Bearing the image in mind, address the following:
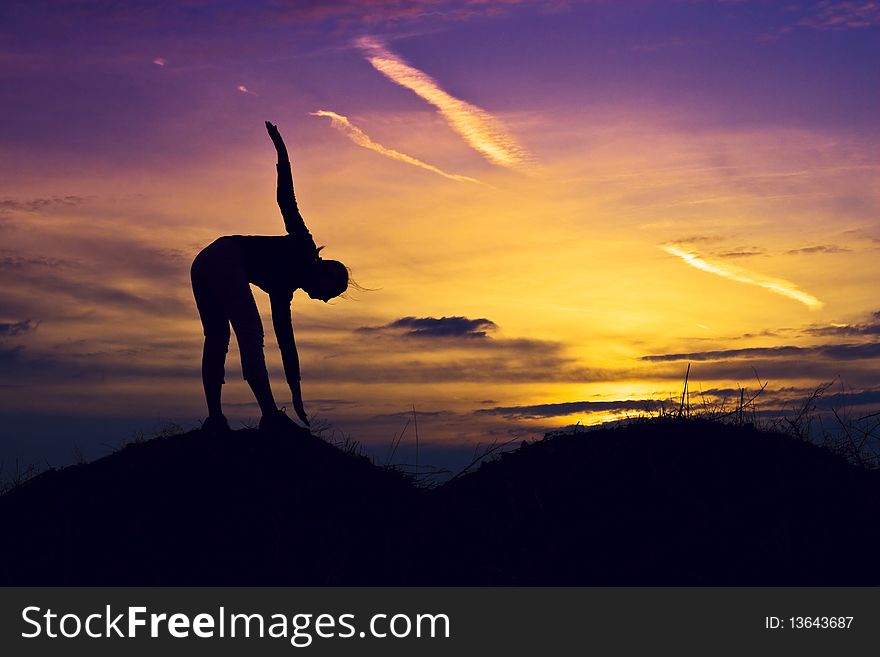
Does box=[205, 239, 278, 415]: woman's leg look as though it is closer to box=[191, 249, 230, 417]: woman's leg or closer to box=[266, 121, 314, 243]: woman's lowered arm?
box=[191, 249, 230, 417]: woman's leg

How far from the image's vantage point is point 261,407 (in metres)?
12.4

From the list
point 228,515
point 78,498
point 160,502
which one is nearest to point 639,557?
point 228,515

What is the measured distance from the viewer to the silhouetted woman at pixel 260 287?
1207 cm

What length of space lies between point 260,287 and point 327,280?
2.78 feet

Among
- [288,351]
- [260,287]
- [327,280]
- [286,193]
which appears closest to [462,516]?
[288,351]

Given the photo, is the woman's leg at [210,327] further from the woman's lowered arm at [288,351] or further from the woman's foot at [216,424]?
the woman's lowered arm at [288,351]

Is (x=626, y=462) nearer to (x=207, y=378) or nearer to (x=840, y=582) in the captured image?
(x=840, y=582)

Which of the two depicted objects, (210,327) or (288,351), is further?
(288,351)

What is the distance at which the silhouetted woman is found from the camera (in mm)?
12070

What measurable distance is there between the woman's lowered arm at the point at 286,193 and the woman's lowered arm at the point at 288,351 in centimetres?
89

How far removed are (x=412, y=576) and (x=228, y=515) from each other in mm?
2191

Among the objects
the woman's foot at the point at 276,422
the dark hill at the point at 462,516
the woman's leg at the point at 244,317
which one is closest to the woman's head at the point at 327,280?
the woman's leg at the point at 244,317

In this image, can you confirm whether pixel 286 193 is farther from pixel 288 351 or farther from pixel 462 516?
pixel 462 516

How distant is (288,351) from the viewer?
12.6 metres
